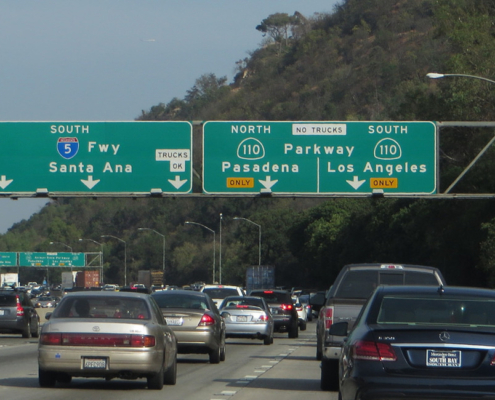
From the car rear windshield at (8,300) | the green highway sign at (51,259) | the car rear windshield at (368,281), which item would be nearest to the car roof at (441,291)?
the car rear windshield at (368,281)

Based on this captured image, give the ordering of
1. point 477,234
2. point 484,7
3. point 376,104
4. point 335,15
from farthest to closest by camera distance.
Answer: point 335,15 < point 376,104 < point 484,7 < point 477,234

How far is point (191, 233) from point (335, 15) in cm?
4797

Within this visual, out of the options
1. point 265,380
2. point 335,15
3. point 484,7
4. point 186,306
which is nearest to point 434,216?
point 484,7

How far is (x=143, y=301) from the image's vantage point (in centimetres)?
1410

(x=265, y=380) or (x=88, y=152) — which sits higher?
(x=88, y=152)

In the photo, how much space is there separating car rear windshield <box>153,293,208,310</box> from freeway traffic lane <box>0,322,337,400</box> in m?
1.27

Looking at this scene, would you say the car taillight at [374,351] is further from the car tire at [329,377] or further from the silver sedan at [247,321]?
the silver sedan at [247,321]

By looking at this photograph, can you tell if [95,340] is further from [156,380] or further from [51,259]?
[51,259]

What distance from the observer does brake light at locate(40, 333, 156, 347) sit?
13148 millimetres

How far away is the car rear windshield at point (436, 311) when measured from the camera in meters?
8.80

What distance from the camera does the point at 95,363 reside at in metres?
13.1

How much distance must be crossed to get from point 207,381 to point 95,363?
9.88ft

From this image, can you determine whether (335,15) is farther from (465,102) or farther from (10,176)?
(10,176)

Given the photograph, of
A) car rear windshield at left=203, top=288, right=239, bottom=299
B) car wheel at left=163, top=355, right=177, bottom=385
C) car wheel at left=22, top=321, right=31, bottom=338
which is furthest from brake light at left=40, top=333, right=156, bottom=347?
car rear windshield at left=203, top=288, right=239, bottom=299
